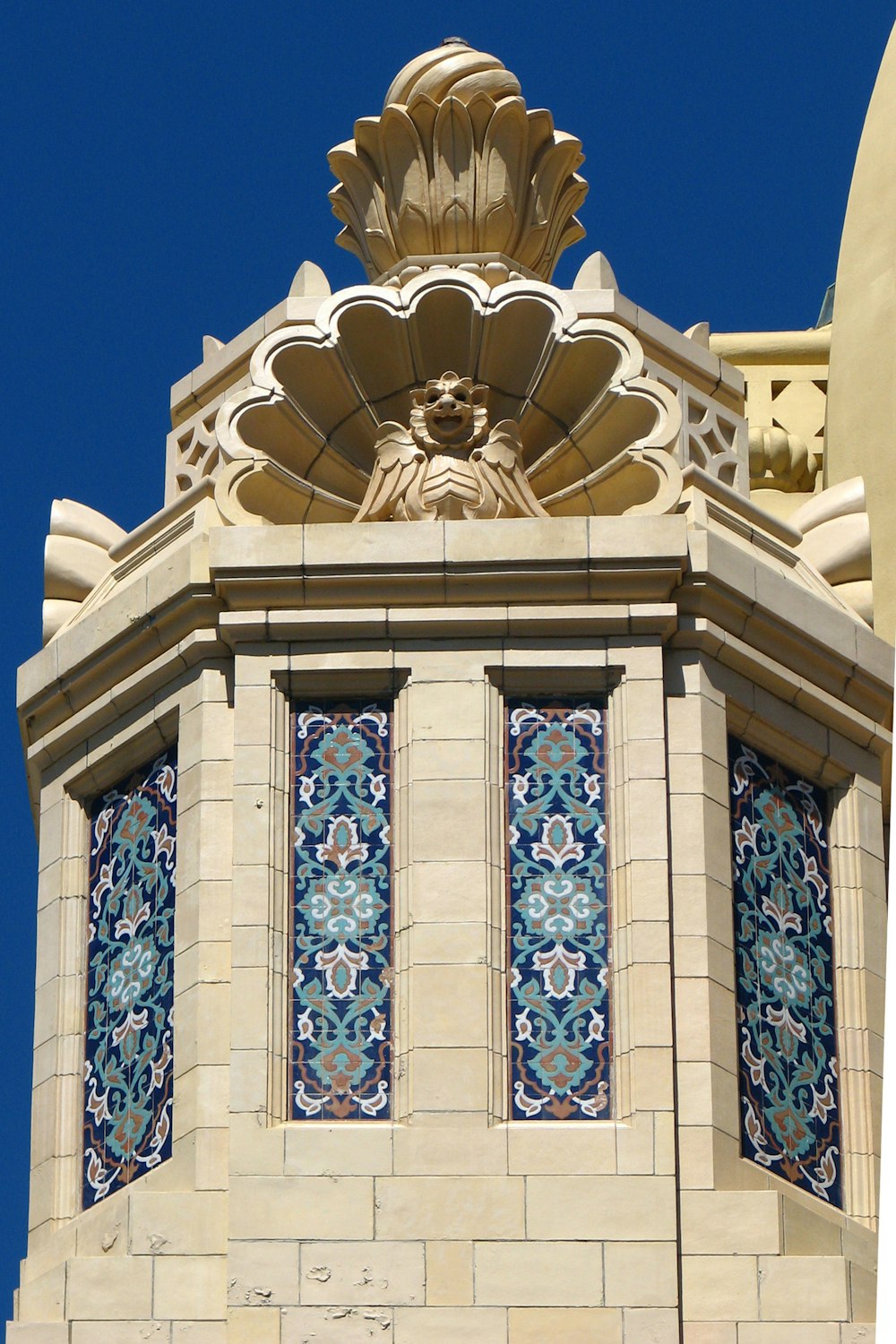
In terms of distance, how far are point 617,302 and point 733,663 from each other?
239cm

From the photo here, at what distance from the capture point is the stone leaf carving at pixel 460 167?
23688 millimetres

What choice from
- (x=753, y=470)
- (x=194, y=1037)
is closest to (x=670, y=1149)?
(x=194, y=1037)

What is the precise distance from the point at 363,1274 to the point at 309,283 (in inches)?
242

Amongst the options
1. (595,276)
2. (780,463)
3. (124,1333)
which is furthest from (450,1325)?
(780,463)

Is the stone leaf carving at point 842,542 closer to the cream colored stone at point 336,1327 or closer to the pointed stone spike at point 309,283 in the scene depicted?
the pointed stone spike at point 309,283

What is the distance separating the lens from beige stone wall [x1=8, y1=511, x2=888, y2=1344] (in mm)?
19969

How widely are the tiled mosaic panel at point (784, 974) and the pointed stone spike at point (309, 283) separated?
3.63 m

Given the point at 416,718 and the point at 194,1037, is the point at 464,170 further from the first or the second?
the point at 194,1037

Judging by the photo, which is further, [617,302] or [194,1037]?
[617,302]

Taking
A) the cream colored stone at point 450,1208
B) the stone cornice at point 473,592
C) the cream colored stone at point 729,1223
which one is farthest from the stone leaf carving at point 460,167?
the cream colored stone at point 729,1223

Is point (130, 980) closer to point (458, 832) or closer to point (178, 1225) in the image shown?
point (178, 1225)

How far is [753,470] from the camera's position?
26.6 metres

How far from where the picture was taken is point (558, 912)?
21031 millimetres

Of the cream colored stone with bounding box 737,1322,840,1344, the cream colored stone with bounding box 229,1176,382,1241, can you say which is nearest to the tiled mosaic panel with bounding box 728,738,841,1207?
the cream colored stone with bounding box 737,1322,840,1344
